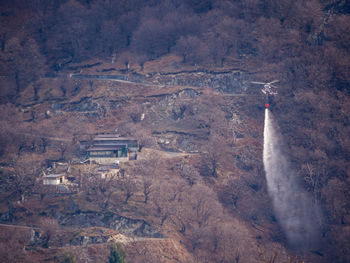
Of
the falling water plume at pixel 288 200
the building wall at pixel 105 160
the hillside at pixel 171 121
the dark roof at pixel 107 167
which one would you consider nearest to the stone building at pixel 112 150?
the building wall at pixel 105 160

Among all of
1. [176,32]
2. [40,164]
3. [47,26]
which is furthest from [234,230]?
[47,26]

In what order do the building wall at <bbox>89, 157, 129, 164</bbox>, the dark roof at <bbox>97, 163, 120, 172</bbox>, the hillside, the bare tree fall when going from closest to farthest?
the hillside → the bare tree → the dark roof at <bbox>97, 163, 120, 172</bbox> → the building wall at <bbox>89, 157, 129, 164</bbox>

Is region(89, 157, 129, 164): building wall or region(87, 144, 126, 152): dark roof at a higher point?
region(87, 144, 126, 152): dark roof

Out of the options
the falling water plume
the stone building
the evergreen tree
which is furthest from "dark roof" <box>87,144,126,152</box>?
the falling water plume

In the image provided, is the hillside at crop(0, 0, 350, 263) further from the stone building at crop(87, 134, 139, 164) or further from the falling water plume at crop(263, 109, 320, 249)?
the stone building at crop(87, 134, 139, 164)

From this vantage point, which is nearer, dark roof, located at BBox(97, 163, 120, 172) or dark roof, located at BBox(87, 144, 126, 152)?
dark roof, located at BBox(97, 163, 120, 172)

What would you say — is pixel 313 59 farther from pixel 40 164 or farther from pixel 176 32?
pixel 40 164

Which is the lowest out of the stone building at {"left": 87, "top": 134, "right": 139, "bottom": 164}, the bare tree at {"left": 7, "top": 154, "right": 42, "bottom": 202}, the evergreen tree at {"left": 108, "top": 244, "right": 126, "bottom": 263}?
the evergreen tree at {"left": 108, "top": 244, "right": 126, "bottom": 263}
